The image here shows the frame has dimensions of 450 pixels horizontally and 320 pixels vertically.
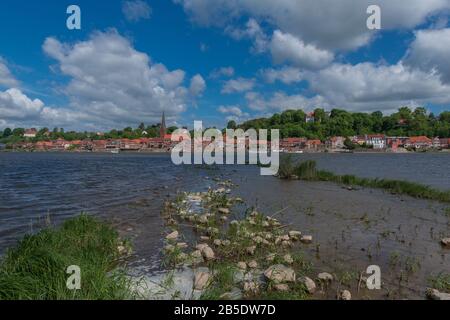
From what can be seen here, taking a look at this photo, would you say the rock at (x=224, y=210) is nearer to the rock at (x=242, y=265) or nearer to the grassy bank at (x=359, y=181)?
the rock at (x=242, y=265)

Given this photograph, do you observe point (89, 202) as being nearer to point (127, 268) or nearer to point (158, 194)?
point (158, 194)

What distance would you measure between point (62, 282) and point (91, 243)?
3846mm

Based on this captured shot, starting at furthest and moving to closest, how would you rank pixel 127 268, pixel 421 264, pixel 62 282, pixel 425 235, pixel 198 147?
1. pixel 198 147
2. pixel 425 235
3. pixel 421 264
4. pixel 127 268
5. pixel 62 282

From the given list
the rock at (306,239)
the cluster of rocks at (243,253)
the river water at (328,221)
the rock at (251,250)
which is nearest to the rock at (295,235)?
the cluster of rocks at (243,253)

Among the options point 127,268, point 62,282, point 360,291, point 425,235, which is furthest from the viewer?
point 425,235

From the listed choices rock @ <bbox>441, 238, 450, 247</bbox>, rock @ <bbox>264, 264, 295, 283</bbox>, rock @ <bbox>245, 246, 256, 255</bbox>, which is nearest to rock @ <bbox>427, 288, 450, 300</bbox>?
rock @ <bbox>264, 264, 295, 283</bbox>

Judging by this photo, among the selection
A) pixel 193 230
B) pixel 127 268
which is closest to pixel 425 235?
pixel 193 230

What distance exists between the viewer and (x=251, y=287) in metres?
7.59

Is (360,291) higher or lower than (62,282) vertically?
lower

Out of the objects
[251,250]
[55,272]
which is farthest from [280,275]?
[55,272]

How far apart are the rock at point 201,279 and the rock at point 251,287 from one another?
103 cm

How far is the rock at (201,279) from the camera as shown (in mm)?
7764
